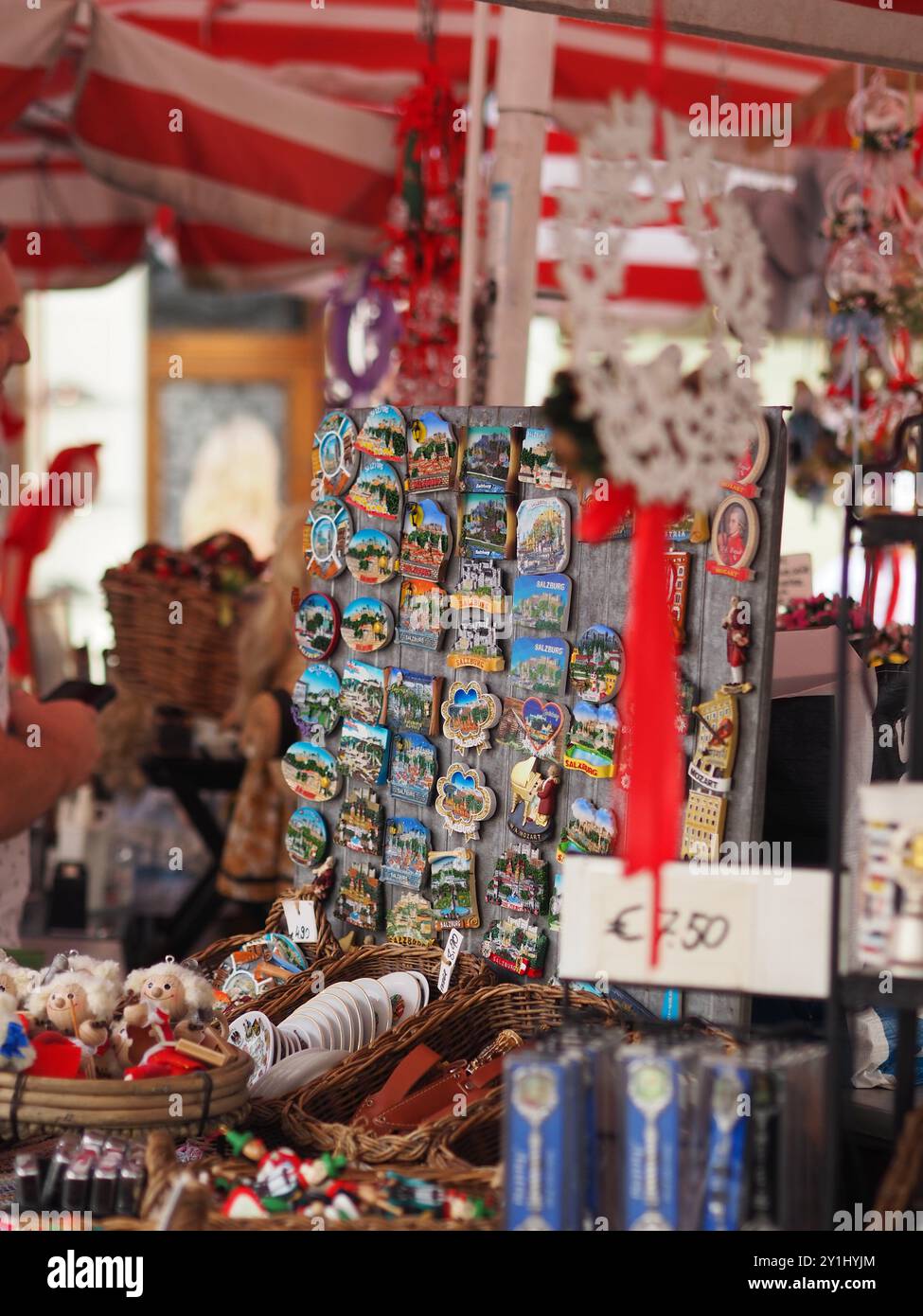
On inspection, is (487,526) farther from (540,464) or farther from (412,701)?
(412,701)

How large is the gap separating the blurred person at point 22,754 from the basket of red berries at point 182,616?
3.03 feet

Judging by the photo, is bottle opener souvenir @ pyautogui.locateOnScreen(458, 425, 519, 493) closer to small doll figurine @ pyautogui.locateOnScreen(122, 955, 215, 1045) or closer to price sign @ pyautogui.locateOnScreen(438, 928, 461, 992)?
price sign @ pyautogui.locateOnScreen(438, 928, 461, 992)

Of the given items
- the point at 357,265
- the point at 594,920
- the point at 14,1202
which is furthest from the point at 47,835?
the point at 594,920

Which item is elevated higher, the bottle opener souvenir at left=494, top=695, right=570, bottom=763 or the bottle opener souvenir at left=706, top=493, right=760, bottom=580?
the bottle opener souvenir at left=706, top=493, right=760, bottom=580

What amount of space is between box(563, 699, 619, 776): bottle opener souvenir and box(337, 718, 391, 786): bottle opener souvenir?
14.8 inches

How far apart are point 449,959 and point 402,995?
3.1 inches

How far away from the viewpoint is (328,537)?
7.75ft

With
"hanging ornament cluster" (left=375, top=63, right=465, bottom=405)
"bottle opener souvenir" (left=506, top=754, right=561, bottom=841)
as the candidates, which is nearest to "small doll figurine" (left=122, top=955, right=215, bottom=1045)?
"bottle opener souvenir" (left=506, top=754, right=561, bottom=841)

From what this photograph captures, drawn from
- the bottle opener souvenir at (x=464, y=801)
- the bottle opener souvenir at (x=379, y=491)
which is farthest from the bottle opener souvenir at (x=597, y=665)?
the bottle opener souvenir at (x=379, y=491)

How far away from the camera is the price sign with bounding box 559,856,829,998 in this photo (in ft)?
4.39

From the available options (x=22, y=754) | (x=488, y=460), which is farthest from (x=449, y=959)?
(x=22, y=754)

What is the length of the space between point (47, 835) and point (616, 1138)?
11.0ft

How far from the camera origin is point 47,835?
4.39 meters
